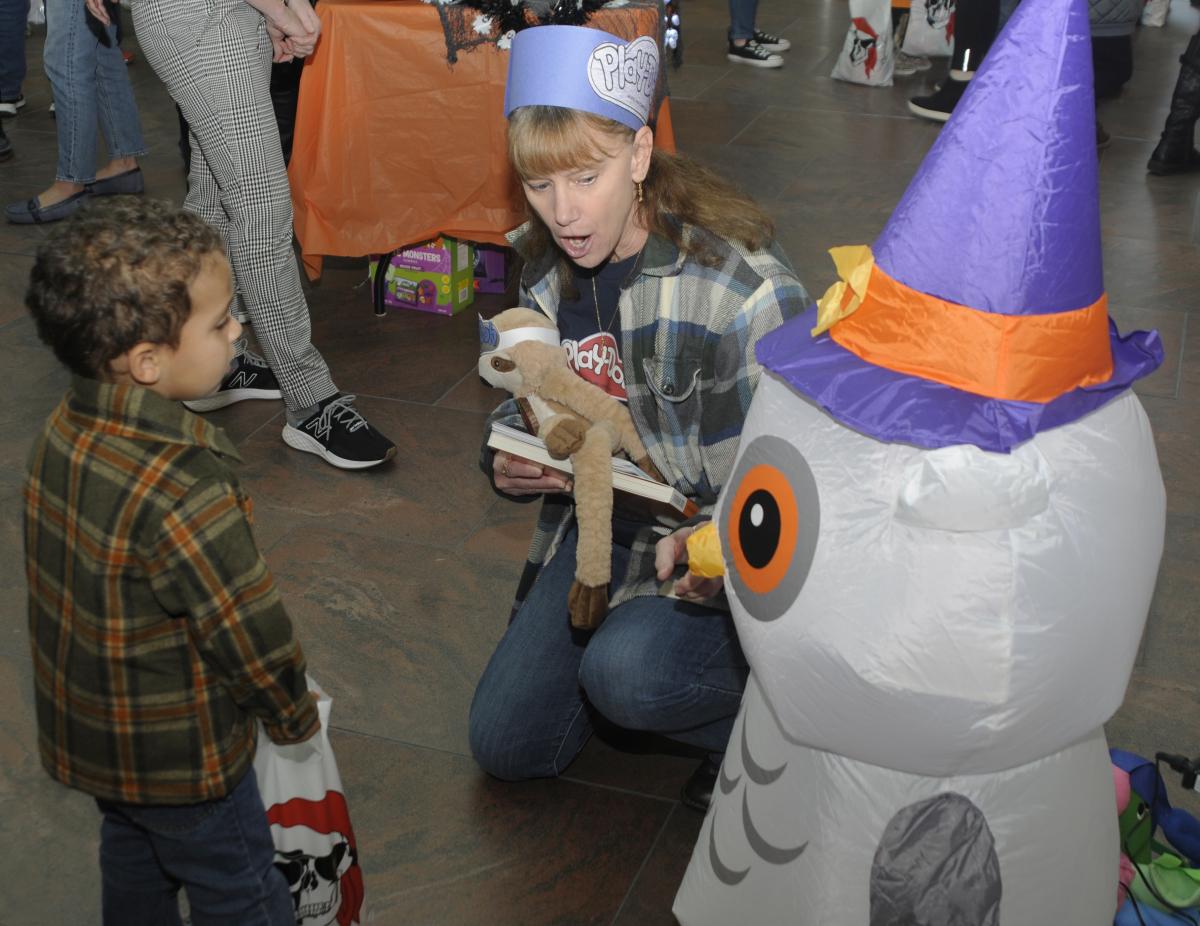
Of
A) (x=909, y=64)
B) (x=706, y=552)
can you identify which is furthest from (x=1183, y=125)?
(x=706, y=552)

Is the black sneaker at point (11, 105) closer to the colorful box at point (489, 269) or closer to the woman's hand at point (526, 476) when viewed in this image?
the colorful box at point (489, 269)

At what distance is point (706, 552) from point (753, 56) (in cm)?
480

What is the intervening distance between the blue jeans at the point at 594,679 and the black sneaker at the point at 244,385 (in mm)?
1372

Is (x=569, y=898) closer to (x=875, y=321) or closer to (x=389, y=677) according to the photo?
(x=389, y=677)

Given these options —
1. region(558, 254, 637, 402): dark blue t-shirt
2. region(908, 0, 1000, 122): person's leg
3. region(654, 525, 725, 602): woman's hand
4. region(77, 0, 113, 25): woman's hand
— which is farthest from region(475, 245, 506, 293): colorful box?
region(908, 0, 1000, 122): person's leg

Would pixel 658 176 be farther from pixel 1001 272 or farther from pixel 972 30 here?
pixel 972 30

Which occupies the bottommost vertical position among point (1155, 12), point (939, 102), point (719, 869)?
point (939, 102)

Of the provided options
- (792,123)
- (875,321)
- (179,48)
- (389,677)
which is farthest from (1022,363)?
(792,123)

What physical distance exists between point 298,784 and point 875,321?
84 centimetres

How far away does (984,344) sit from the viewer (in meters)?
1.20

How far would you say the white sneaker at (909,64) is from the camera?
5.75m

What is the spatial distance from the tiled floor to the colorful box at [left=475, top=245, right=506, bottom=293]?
0.29 ft

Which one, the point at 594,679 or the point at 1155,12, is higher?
the point at 594,679

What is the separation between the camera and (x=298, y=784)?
4.99ft
